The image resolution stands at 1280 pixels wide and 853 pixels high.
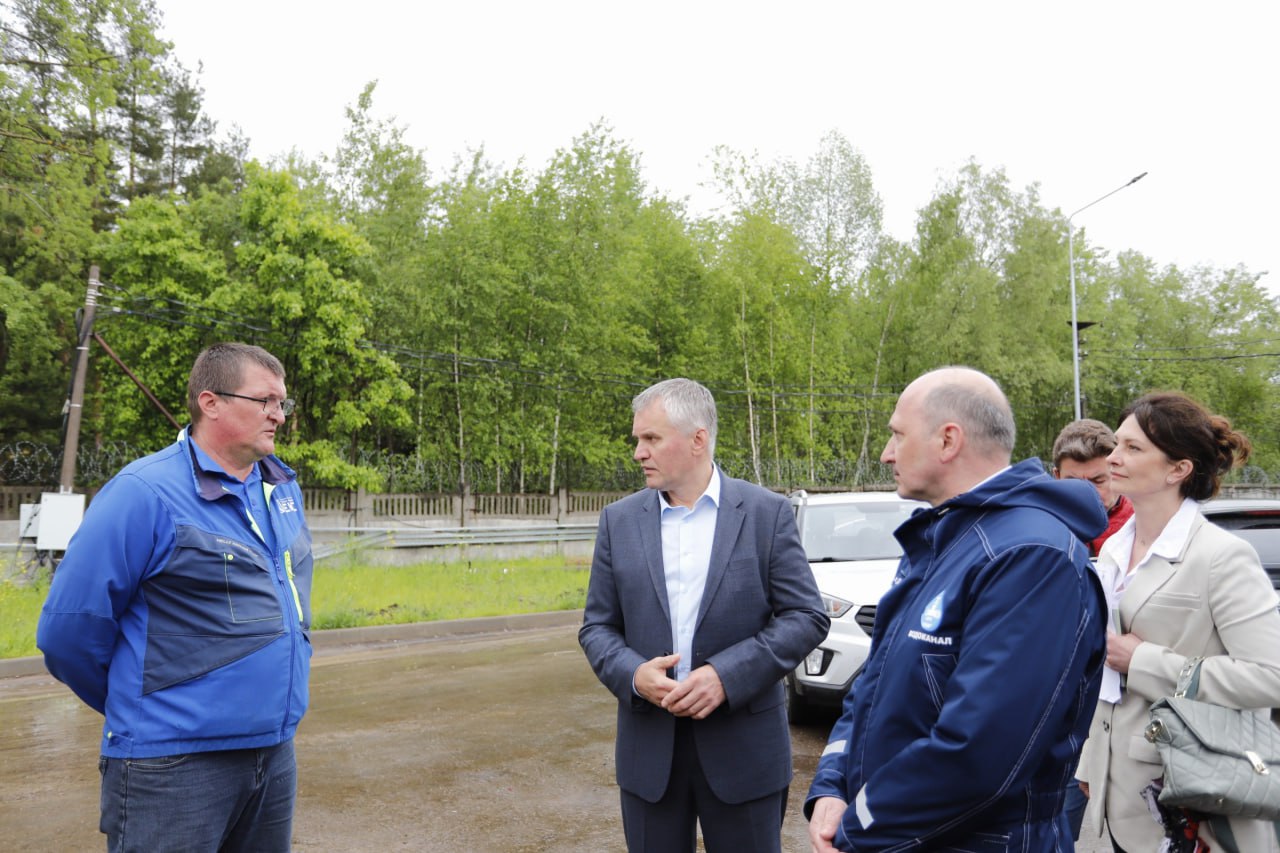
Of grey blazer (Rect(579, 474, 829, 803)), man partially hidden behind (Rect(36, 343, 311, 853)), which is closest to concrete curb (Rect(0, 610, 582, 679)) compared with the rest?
man partially hidden behind (Rect(36, 343, 311, 853))

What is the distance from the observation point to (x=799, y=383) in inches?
1439

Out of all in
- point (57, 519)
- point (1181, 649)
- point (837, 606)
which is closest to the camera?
point (1181, 649)

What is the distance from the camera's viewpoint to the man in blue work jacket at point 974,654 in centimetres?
198

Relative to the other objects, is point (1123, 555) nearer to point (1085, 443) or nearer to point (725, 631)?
point (725, 631)

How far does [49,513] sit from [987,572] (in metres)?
16.6

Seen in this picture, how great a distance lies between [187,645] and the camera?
2.97 meters

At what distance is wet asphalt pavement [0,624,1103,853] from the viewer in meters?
5.37

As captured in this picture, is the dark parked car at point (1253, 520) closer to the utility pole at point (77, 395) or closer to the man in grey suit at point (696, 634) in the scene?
the man in grey suit at point (696, 634)

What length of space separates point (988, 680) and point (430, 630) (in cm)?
1176

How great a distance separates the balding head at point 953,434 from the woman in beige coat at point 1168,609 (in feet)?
3.33

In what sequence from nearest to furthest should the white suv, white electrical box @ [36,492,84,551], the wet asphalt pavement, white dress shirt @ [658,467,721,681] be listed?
1. white dress shirt @ [658,467,721,681]
2. the wet asphalt pavement
3. the white suv
4. white electrical box @ [36,492,84,551]

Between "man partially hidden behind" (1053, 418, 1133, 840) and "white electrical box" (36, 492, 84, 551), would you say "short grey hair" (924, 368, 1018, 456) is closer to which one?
"man partially hidden behind" (1053, 418, 1133, 840)

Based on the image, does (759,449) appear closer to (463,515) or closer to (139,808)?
(463,515)

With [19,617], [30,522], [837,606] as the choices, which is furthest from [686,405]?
[30,522]
